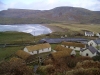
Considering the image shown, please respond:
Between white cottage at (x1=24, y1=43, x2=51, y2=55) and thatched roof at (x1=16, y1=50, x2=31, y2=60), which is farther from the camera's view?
white cottage at (x1=24, y1=43, x2=51, y2=55)

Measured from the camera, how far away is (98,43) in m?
56.2

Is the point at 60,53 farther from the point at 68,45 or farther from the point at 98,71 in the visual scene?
the point at 98,71

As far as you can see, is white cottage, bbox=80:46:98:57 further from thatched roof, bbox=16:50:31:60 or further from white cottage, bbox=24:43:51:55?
thatched roof, bbox=16:50:31:60

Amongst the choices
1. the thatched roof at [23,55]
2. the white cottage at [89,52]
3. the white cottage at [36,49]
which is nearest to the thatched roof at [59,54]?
the white cottage at [89,52]

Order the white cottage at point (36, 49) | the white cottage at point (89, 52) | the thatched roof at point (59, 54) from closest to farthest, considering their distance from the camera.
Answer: the thatched roof at point (59, 54), the white cottage at point (89, 52), the white cottage at point (36, 49)

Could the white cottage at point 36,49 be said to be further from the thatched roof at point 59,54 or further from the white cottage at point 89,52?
the white cottage at point 89,52

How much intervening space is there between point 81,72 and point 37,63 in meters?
19.1

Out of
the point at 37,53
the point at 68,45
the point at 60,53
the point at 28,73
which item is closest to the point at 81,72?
the point at 28,73

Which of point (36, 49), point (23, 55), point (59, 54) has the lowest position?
point (36, 49)

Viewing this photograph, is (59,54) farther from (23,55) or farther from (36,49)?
(36,49)

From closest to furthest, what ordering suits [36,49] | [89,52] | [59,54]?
[59,54]
[89,52]
[36,49]

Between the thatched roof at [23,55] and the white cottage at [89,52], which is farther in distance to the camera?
the white cottage at [89,52]

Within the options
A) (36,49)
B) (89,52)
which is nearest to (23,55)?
(36,49)

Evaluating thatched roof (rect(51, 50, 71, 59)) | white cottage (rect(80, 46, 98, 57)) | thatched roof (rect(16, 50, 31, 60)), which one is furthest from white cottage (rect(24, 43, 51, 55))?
white cottage (rect(80, 46, 98, 57))
